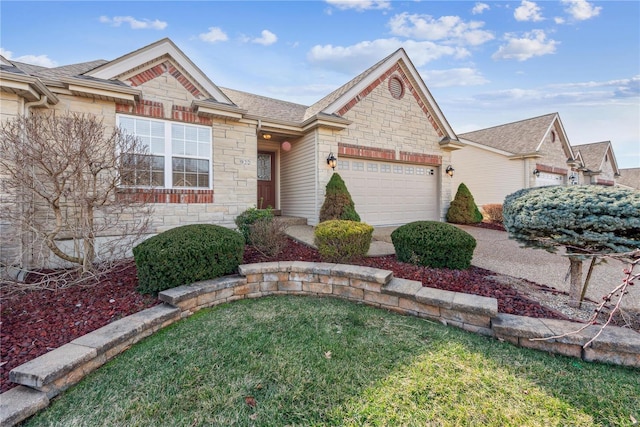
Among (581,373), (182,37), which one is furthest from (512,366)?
(182,37)

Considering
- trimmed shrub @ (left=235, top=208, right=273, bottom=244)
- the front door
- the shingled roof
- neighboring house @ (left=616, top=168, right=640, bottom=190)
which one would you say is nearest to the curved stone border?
trimmed shrub @ (left=235, top=208, right=273, bottom=244)

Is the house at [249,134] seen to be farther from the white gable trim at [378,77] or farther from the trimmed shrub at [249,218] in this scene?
the trimmed shrub at [249,218]

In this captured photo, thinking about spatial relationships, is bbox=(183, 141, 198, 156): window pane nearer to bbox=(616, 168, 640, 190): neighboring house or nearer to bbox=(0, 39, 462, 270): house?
bbox=(0, 39, 462, 270): house

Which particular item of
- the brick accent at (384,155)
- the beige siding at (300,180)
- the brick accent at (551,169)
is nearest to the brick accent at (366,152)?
the brick accent at (384,155)

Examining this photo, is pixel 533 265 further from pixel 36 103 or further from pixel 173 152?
pixel 36 103

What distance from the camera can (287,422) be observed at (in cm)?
185

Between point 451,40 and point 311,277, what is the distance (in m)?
7.95

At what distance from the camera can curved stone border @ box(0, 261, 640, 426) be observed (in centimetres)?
214

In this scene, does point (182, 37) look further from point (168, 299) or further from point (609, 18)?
point (609, 18)

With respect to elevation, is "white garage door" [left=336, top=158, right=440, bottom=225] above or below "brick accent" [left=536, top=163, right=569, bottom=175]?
below

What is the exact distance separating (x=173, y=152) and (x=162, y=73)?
1949 mm

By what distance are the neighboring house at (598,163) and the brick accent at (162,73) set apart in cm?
2421

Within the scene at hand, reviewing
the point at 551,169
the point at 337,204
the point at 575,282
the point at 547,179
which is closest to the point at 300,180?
the point at 337,204

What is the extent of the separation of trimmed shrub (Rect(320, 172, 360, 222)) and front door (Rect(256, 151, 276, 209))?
10.3 ft
